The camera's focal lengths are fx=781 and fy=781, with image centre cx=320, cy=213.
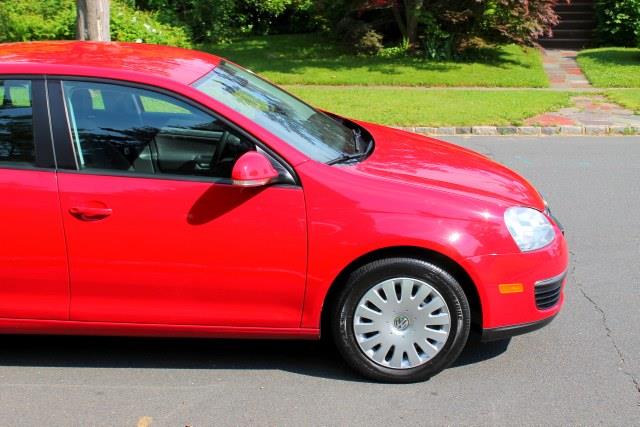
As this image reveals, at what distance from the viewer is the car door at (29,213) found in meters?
3.77

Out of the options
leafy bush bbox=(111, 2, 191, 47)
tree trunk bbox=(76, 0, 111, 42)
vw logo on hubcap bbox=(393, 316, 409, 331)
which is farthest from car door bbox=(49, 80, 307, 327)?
leafy bush bbox=(111, 2, 191, 47)

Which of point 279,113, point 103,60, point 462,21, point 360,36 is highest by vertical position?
point 103,60

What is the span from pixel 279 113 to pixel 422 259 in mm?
1221

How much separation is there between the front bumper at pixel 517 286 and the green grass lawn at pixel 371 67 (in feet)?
39.2

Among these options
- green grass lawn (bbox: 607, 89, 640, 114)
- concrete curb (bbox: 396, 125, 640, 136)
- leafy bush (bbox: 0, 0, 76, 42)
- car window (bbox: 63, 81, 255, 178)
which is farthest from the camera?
leafy bush (bbox: 0, 0, 76, 42)

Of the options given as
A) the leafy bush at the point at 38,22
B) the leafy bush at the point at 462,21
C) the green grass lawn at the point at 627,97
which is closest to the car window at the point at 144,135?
the green grass lawn at the point at 627,97

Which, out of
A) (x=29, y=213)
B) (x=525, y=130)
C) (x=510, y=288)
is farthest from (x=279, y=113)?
(x=525, y=130)

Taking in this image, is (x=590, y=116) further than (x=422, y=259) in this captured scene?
Yes

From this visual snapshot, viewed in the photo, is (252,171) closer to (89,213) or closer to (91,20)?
(89,213)

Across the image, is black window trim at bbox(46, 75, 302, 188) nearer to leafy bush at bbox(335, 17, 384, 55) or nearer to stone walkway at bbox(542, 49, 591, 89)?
stone walkway at bbox(542, 49, 591, 89)

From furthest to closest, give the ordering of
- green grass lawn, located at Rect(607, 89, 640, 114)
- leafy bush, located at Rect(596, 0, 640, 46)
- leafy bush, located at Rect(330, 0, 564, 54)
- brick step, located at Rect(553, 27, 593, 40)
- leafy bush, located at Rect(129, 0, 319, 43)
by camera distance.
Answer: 1. brick step, located at Rect(553, 27, 593, 40)
2. leafy bush, located at Rect(129, 0, 319, 43)
3. leafy bush, located at Rect(596, 0, 640, 46)
4. leafy bush, located at Rect(330, 0, 564, 54)
5. green grass lawn, located at Rect(607, 89, 640, 114)

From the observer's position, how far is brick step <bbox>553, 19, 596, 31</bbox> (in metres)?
21.2

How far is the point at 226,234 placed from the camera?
3.80 metres

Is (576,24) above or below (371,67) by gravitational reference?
above
